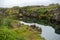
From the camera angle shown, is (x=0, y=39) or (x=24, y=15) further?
(x=24, y=15)

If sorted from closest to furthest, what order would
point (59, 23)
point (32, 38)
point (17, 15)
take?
point (32, 38)
point (59, 23)
point (17, 15)

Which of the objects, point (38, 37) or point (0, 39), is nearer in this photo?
point (0, 39)

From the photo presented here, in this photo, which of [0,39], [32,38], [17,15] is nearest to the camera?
[0,39]

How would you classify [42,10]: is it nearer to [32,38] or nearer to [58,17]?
[58,17]

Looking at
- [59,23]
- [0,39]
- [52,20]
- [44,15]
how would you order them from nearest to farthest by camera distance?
[0,39], [59,23], [52,20], [44,15]

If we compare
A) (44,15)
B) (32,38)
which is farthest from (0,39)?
(44,15)

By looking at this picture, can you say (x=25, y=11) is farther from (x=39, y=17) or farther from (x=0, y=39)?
(x=0, y=39)

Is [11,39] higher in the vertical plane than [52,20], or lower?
higher

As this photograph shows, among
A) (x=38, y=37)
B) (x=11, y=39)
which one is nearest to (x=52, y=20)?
(x=38, y=37)

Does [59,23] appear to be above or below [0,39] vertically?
below
